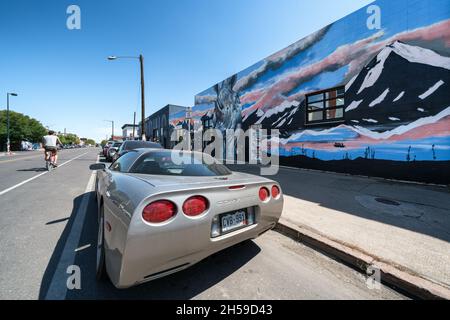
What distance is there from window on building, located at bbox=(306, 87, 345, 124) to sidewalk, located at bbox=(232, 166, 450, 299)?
357cm

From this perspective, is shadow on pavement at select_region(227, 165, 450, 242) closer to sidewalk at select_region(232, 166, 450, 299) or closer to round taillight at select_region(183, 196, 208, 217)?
sidewalk at select_region(232, 166, 450, 299)

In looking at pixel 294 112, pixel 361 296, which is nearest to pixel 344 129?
pixel 294 112

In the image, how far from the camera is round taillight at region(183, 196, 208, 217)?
183 cm

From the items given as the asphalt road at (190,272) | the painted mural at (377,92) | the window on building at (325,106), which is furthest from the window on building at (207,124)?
the asphalt road at (190,272)

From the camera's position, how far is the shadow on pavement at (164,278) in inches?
77.2

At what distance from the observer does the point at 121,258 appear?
5.30 feet

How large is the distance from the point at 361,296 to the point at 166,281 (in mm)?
1916

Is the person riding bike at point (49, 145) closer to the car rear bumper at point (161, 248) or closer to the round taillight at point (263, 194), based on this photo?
the car rear bumper at point (161, 248)

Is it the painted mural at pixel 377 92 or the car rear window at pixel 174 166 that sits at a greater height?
the painted mural at pixel 377 92

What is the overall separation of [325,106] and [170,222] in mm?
9124

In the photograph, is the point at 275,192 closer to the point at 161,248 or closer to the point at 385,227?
the point at 161,248

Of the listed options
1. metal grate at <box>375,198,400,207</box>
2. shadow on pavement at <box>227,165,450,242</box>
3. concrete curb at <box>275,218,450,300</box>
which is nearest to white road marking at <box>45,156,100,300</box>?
concrete curb at <box>275,218,450,300</box>

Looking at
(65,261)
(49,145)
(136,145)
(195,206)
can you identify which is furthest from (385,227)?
(49,145)
